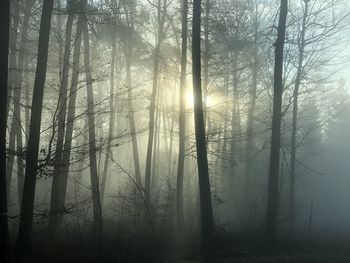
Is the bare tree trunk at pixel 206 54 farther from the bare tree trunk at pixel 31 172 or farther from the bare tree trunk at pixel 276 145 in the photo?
the bare tree trunk at pixel 31 172

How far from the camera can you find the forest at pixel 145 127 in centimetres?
1212

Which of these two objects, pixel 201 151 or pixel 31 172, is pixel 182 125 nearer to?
pixel 201 151

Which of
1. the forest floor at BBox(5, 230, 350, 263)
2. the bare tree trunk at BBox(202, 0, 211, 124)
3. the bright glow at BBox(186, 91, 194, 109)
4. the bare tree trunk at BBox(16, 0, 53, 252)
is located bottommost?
the forest floor at BBox(5, 230, 350, 263)

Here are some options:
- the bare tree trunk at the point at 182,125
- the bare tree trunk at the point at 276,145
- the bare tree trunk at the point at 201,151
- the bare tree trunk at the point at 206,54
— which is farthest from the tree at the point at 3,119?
the bare tree trunk at the point at 206,54

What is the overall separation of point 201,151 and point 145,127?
227 inches

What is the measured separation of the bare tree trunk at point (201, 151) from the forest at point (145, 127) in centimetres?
3

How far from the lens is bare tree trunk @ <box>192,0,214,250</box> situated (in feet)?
50.6

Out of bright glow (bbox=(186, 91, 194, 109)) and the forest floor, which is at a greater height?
bright glow (bbox=(186, 91, 194, 109))

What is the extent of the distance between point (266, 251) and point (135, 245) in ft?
15.5

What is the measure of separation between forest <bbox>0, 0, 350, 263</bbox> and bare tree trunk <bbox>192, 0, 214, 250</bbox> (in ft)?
0.11

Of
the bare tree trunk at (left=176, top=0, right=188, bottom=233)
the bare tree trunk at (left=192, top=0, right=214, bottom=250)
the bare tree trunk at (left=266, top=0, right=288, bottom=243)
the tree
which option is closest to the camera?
the tree

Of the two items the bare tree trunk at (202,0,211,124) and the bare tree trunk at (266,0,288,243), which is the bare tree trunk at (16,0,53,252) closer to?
the bare tree trunk at (266,0,288,243)

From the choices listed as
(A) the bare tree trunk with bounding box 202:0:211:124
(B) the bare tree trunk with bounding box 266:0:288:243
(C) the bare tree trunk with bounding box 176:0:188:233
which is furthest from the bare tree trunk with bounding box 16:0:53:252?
(A) the bare tree trunk with bounding box 202:0:211:124

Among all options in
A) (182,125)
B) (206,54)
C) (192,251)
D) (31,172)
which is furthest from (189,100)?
(31,172)
